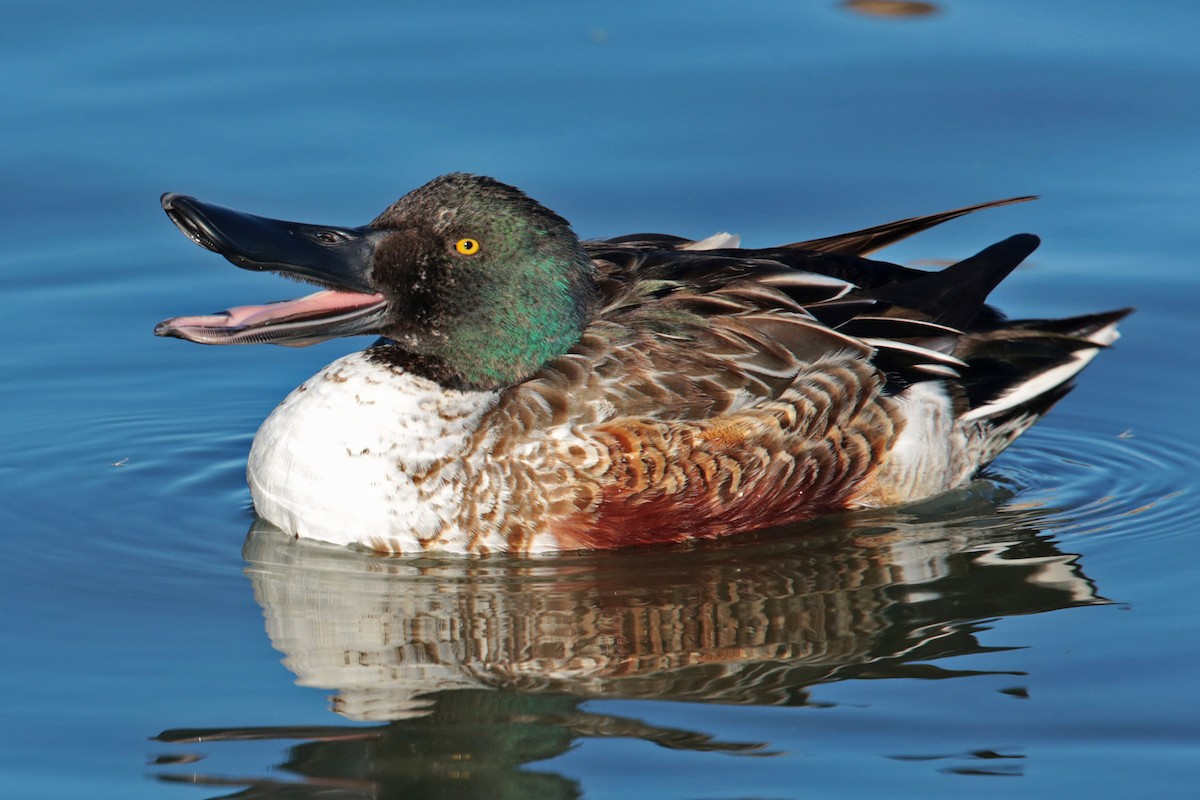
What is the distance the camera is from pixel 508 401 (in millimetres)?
7598

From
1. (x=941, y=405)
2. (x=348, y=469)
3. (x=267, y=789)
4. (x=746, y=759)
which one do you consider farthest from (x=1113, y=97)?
(x=267, y=789)

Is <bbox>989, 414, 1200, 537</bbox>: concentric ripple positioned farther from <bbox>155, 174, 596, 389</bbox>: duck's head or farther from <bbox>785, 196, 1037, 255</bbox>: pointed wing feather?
<bbox>155, 174, 596, 389</bbox>: duck's head

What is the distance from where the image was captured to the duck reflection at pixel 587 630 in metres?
5.91

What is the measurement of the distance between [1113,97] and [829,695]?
681cm

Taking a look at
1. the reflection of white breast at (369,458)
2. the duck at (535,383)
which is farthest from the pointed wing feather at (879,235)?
the reflection of white breast at (369,458)

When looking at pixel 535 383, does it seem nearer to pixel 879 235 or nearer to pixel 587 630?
pixel 587 630

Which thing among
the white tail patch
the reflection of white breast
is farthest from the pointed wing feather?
the reflection of white breast

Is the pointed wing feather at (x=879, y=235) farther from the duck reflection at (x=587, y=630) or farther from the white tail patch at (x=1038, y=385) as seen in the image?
the duck reflection at (x=587, y=630)

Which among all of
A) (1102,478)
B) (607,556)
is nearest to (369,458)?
(607,556)

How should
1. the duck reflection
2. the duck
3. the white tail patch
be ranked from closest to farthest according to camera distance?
the duck reflection, the duck, the white tail patch

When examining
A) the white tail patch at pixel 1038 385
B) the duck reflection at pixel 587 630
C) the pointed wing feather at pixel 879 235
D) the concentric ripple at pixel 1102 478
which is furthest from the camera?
the pointed wing feather at pixel 879 235

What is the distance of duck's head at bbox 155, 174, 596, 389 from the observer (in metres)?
7.55

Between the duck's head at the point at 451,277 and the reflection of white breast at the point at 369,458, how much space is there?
21 cm

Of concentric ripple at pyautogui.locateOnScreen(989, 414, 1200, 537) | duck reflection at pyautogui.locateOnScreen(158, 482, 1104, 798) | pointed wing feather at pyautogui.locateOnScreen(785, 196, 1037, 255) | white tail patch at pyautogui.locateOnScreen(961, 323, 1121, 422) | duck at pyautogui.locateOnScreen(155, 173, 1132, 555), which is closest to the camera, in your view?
duck reflection at pyautogui.locateOnScreen(158, 482, 1104, 798)
